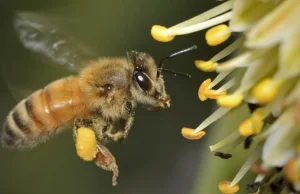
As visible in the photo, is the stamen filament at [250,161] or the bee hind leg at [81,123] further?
the bee hind leg at [81,123]

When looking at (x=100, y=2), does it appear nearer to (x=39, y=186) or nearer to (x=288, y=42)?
(x=39, y=186)

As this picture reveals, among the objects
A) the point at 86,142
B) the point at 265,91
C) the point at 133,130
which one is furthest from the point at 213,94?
the point at 133,130

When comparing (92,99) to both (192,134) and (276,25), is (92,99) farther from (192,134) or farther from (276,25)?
(276,25)

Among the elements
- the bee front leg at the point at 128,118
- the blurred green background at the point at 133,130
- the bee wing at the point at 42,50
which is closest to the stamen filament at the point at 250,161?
the bee front leg at the point at 128,118

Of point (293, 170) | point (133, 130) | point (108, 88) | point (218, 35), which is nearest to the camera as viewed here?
point (293, 170)

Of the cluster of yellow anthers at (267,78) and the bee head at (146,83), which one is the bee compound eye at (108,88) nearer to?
the bee head at (146,83)

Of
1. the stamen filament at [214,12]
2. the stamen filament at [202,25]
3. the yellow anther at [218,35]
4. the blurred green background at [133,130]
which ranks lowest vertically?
the blurred green background at [133,130]
